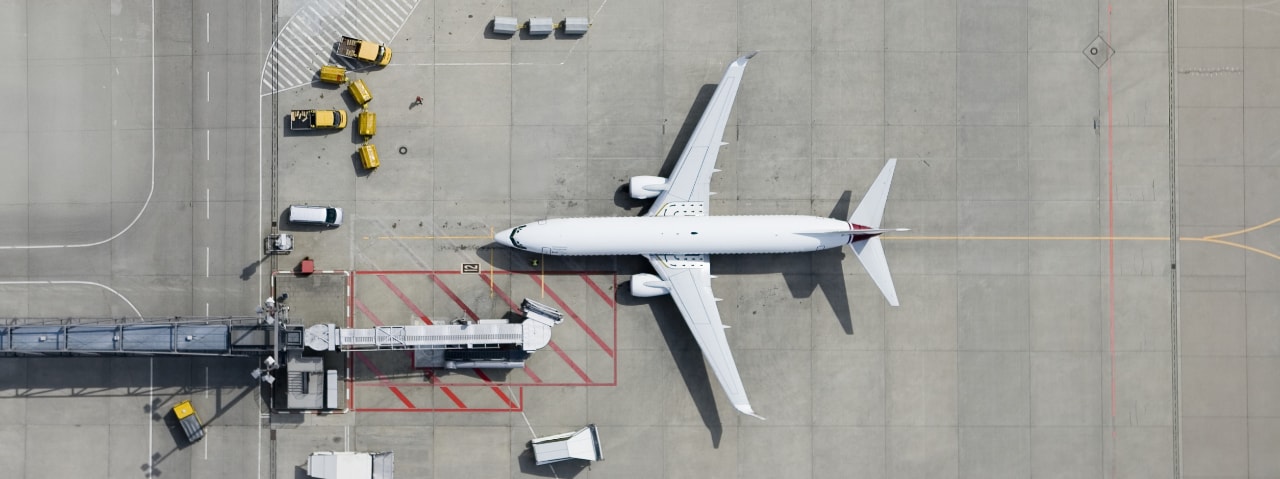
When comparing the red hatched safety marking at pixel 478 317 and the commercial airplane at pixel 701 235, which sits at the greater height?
the commercial airplane at pixel 701 235

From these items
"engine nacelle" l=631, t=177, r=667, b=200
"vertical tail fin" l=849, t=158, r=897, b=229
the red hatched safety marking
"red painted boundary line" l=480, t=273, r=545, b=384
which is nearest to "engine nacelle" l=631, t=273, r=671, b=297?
the red hatched safety marking

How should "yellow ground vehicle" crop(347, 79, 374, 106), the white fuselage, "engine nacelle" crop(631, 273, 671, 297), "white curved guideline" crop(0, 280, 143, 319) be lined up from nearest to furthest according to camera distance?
the white fuselage, "engine nacelle" crop(631, 273, 671, 297), "yellow ground vehicle" crop(347, 79, 374, 106), "white curved guideline" crop(0, 280, 143, 319)

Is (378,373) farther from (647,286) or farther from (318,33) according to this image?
(318,33)

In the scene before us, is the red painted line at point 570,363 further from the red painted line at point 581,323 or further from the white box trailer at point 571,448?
the white box trailer at point 571,448

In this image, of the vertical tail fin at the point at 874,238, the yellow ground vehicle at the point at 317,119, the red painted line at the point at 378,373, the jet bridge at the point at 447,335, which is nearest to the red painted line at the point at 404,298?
the jet bridge at the point at 447,335

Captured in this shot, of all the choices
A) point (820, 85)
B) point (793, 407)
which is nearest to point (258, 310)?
point (793, 407)

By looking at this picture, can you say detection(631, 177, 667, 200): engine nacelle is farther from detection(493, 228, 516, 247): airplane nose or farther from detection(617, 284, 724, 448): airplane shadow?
detection(493, 228, 516, 247): airplane nose

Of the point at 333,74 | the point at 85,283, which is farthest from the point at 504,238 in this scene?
the point at 85,283
